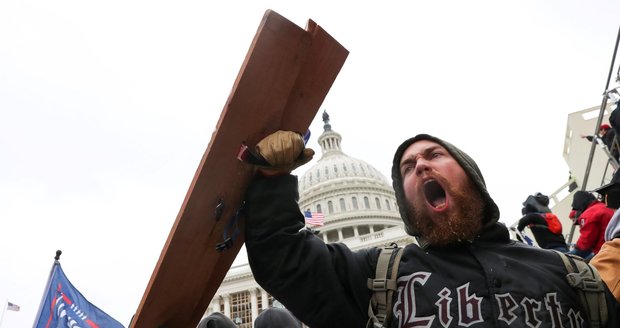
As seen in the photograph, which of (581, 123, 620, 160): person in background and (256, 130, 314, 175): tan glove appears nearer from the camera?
(256, 130, 314, 175): tan glove

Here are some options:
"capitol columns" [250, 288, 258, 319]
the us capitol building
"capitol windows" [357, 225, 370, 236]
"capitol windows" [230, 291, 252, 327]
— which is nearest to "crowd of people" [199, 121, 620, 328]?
"capitol columns" [250, 288, 258, 319]

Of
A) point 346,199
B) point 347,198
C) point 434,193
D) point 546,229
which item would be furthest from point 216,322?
point 347,198

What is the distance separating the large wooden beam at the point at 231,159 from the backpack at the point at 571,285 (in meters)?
0.64

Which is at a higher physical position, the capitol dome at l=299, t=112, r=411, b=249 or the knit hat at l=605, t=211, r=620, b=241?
the capitol dome at l=299, t=112, r=411, b=249

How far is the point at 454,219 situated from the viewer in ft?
6.24

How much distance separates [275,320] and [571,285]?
241 cm

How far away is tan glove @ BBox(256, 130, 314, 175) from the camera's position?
5.98 ft

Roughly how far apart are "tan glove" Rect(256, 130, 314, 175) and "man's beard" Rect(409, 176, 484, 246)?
591 millimetres

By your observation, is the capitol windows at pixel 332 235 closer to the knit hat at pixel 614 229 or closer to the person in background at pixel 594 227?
the person in background at pixel 594 227

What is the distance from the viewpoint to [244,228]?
1929 mm

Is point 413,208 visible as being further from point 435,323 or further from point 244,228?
point 244,228

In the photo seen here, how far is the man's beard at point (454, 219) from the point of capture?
1.89m

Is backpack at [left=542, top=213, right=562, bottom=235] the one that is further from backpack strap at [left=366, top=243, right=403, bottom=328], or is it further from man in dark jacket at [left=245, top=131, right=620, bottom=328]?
backpack strap at [left=366, top=243, right=403, bottom=328]

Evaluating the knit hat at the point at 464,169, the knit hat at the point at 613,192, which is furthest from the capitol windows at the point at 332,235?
the knit hat at the point at 464,169
